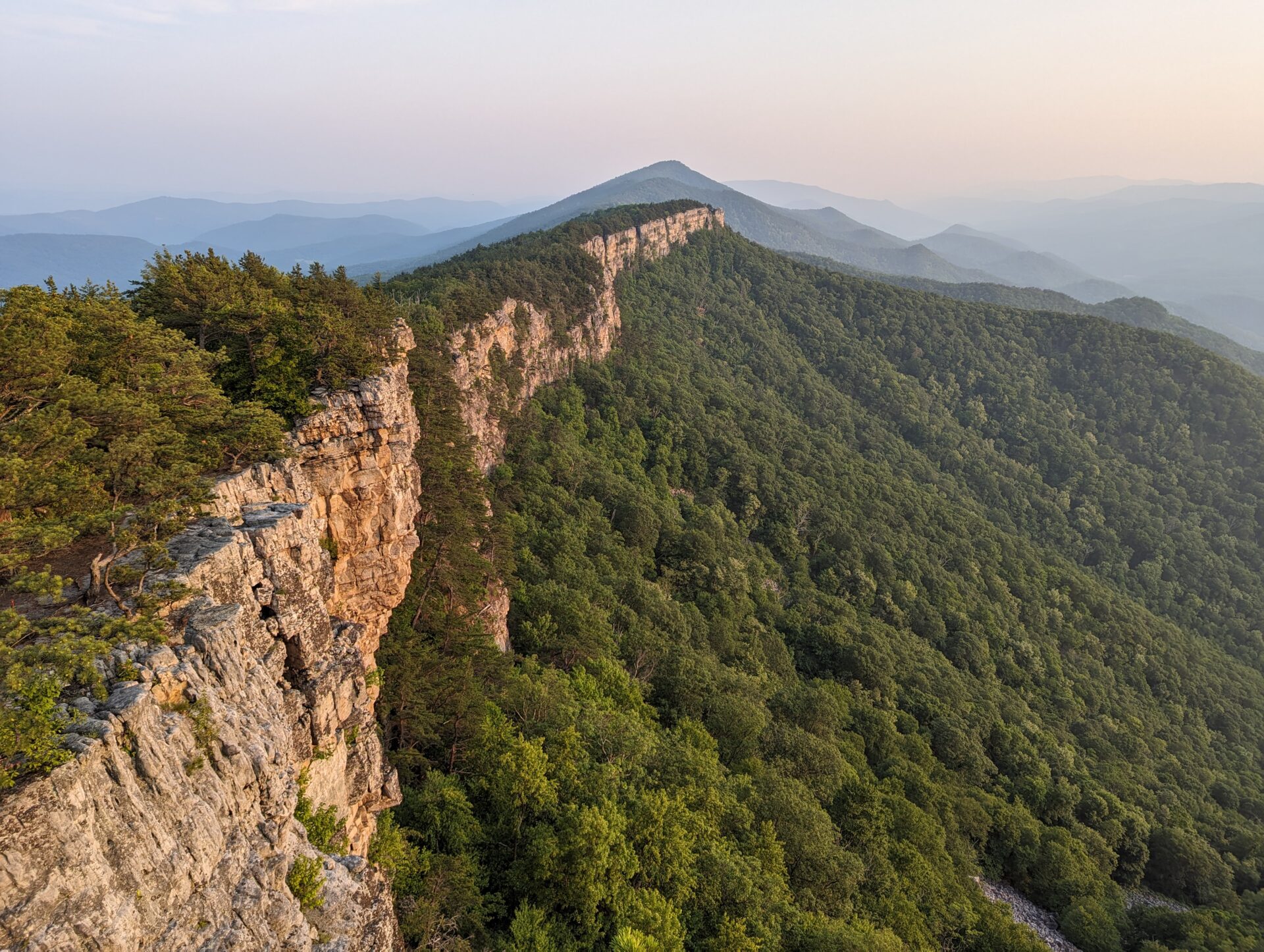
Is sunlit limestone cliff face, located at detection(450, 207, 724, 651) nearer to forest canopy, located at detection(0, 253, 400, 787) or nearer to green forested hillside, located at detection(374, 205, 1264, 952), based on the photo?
green forested hillside, located at detection(374, 205, 1264, 952)

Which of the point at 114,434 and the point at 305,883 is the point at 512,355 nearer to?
the point at 114,434

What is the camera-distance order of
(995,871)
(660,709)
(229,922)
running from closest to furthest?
(229,922) < (660,709) < (995,871)

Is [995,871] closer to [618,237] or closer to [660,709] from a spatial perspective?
[660,709]

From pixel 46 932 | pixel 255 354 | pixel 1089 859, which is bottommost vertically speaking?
pixel 1089 859

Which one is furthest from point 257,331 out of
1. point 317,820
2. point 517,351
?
point 517,351

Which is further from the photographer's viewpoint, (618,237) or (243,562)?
(618,237)

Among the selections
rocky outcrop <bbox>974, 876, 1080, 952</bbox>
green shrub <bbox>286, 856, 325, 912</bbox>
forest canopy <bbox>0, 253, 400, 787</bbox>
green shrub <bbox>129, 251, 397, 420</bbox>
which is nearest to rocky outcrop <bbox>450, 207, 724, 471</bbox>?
green shrub <bbox>129, 251, 397, 420</bbox>

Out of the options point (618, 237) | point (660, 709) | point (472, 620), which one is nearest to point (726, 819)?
point (660, 709)

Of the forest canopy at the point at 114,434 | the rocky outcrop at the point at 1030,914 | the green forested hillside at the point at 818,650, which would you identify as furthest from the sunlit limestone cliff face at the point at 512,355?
the rocky outcrop at the point at 1030,914
